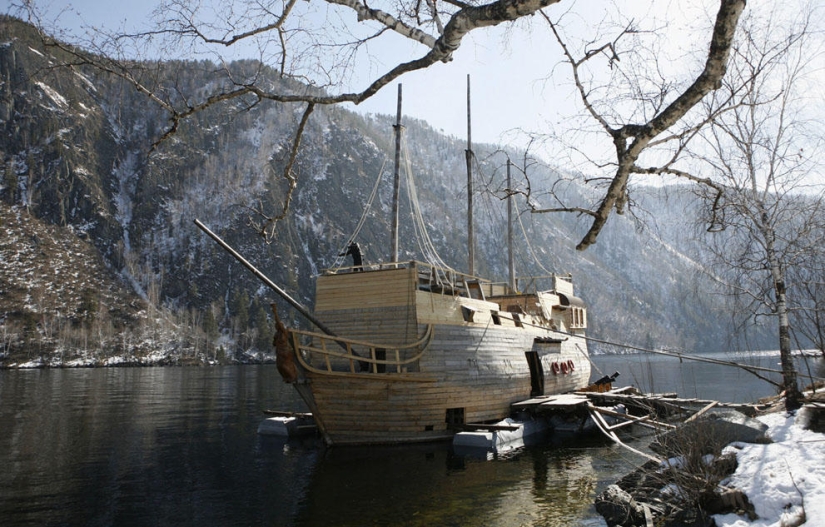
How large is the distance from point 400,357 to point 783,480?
11676 mm

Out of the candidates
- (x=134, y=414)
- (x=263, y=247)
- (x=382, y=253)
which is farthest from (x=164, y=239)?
(x=134, y=414)

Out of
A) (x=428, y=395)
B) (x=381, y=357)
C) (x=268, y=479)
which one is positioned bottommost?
(x=268, y=479)

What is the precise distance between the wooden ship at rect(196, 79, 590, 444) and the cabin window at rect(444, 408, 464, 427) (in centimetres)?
3

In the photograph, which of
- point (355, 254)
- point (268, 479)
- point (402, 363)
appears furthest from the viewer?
point (355, 254)

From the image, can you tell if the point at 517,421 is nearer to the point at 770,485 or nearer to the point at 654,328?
the point at 770,485

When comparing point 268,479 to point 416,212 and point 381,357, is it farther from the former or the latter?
point 416,212

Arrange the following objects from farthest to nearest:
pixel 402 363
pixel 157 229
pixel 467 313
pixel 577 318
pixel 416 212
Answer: pixel 157 229
pixel 577 318
pixel 416 212
pixel 467 313
pixel 402 363

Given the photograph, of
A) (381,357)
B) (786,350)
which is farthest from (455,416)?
(786,350)

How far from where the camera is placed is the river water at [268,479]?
36.6 ft

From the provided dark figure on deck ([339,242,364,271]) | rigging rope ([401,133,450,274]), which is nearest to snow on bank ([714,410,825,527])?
rigging rope ([401,133,450,274])

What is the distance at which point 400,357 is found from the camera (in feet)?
59.2

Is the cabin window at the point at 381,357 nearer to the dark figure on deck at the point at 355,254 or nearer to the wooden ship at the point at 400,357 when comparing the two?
the wooden ship at the point at 400,357

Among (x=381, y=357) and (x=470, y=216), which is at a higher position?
(x=470, y=216)

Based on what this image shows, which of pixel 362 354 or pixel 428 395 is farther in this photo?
pixel 362 354
